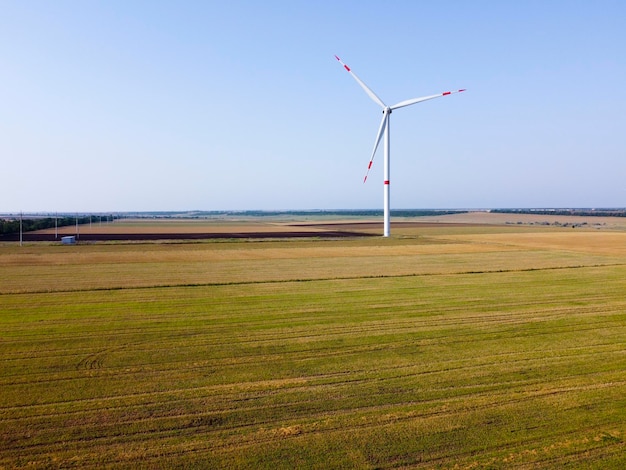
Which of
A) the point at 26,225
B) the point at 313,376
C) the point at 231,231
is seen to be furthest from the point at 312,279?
the point at 26,225

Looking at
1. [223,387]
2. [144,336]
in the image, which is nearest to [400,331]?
[223,387]

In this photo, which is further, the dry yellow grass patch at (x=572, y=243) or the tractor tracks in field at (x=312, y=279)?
the dry yellow grass patch at (x=572, y=243)

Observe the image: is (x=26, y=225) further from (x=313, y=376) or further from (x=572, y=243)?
(x=313, y=376)

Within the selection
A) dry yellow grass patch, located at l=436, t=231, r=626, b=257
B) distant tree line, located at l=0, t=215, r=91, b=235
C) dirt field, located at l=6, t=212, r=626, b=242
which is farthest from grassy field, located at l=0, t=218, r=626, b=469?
distant tree line, located at l=0, t=215, r=91, b=235

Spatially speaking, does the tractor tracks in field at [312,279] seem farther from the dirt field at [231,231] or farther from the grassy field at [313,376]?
the dirt field at [231,231]

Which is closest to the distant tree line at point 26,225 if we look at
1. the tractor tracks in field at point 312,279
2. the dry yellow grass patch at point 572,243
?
the tractor tracks in field at point 312,279

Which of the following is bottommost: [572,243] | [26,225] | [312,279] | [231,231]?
[231,231]

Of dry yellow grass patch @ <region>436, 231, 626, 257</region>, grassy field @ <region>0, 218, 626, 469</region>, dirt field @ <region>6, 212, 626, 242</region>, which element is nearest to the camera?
grassy field @ <region>0, 218, 626, 469</region>

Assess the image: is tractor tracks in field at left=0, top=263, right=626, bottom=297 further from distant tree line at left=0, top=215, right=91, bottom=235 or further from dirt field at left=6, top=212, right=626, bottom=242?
distant tree line at left=0, top=215, right=91, bottom=235
